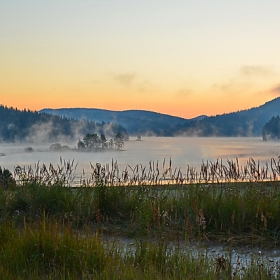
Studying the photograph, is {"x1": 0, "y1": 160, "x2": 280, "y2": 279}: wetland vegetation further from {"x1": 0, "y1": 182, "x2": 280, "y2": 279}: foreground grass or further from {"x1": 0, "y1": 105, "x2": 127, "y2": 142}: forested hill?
{"x1": 0, "y1": 105, "x2": 127, "y2": 142}: forested hill

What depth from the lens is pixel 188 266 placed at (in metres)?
4.86

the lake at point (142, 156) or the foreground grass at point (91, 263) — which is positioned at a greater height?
the foreground grass at point (91, 263)

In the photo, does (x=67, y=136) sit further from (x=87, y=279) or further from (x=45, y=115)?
(x=87, y=279)

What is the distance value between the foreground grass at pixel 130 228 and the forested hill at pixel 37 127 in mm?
126161

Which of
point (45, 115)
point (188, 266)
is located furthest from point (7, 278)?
point (45, 115)

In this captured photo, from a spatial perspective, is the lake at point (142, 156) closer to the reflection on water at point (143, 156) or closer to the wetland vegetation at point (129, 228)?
the reflection on water at point (143, 156)

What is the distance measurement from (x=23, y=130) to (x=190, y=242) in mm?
137205

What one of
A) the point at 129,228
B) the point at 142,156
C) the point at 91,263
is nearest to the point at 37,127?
the point at 142,156

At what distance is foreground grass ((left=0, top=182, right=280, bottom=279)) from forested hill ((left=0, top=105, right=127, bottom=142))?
126 m

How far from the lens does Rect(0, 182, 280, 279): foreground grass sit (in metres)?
A: 4.71

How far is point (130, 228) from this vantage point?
7434 mm

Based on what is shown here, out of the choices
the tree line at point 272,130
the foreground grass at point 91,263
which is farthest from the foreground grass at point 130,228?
the tree line at point 272,130

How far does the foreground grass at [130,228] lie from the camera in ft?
15.5

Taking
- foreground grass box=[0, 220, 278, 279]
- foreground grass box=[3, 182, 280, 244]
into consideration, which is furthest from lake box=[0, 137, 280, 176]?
foreground grass box=[0, 220, 278, 279]
